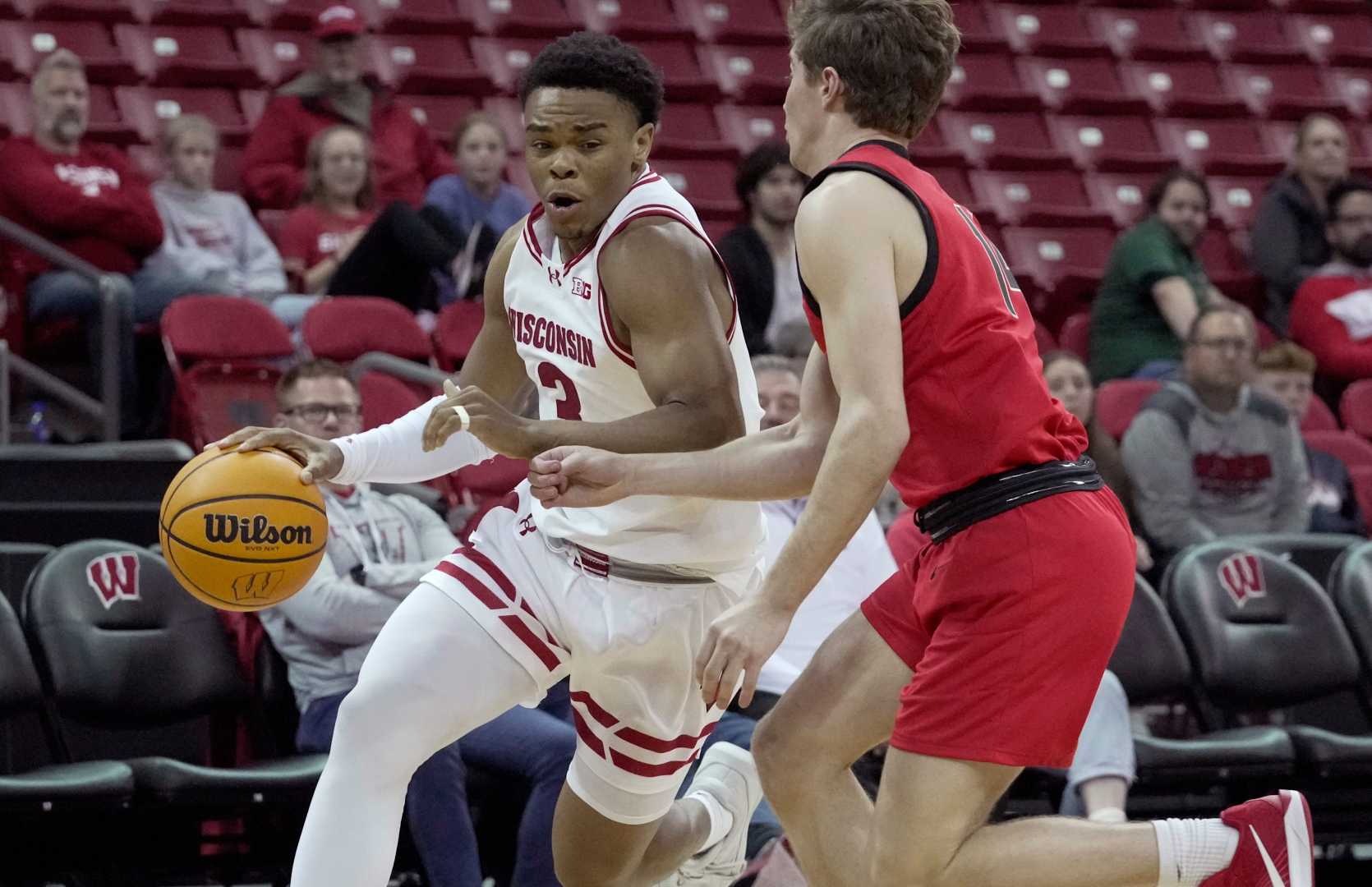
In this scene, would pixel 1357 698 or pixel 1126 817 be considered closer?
pixel 1126 817

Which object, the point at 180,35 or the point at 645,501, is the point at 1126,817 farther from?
the point at 180,35

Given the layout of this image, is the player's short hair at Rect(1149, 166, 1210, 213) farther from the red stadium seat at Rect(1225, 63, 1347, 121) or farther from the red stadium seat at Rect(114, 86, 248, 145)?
the red stadium seat at Rect(114, 86, 248, 145)

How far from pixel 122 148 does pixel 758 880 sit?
18.3ft

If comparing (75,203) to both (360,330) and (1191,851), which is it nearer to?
(360,330)

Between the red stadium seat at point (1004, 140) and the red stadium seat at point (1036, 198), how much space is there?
0.08 m

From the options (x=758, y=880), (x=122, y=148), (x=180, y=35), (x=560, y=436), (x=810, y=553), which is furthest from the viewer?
(x=180, y=35)

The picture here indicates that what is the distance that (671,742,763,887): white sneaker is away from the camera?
13.7 ft

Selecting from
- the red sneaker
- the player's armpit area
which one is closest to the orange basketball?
the player's armpit area

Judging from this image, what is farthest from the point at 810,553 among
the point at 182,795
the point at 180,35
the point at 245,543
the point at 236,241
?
the point at 180,35

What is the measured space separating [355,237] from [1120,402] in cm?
319

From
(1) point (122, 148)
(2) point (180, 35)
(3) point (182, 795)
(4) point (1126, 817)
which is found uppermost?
(2) point (180, 35)

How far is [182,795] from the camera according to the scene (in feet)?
15.4

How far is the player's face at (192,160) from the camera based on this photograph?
7668 mm

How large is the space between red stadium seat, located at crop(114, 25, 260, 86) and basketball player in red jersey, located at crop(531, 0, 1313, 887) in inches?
253
